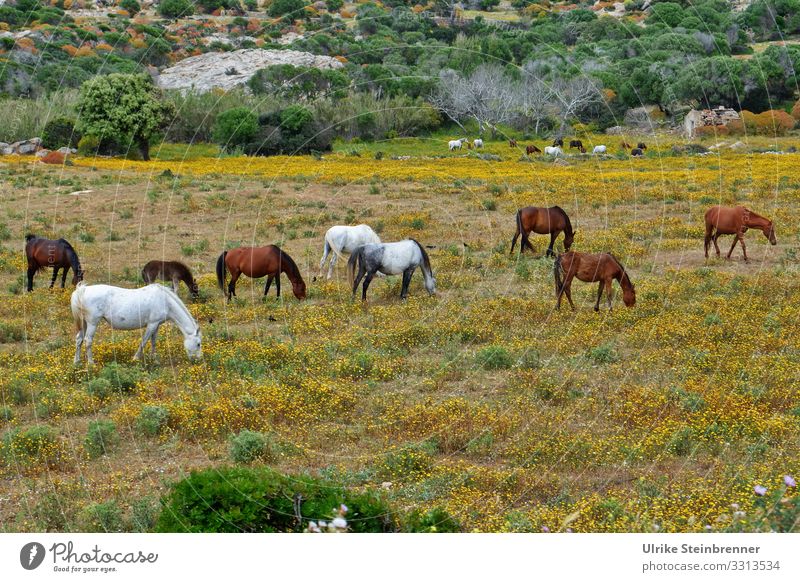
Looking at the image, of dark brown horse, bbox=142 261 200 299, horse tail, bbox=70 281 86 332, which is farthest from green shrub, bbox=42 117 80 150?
horse tail, bbox=70 281 86 332

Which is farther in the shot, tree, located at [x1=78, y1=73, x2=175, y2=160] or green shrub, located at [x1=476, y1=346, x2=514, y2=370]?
tree, located at [x1=78, y1=73, x2=175, y2=160]

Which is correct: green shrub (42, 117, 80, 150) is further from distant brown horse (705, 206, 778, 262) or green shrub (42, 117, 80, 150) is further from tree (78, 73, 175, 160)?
distant brown horse (705, 206, 778, 262)

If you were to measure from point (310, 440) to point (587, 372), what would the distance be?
18.7 ft

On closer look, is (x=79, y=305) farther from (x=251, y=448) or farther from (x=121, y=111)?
(x=121, y=111)

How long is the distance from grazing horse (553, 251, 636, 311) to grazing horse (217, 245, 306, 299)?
624 cm

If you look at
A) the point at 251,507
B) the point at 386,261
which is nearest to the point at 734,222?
the point at 386,261

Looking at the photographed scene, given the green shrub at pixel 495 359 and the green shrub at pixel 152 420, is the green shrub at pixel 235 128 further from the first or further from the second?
the green shrub at pixel 152 420

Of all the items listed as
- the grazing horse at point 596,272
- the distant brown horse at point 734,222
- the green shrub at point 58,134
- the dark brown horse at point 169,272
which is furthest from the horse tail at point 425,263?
the green shrub at point 58,134

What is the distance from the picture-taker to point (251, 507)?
9180 millimetres

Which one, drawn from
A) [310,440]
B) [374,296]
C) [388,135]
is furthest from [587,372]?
[388,135]

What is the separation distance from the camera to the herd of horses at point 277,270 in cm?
1648

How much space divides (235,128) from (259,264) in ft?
157
